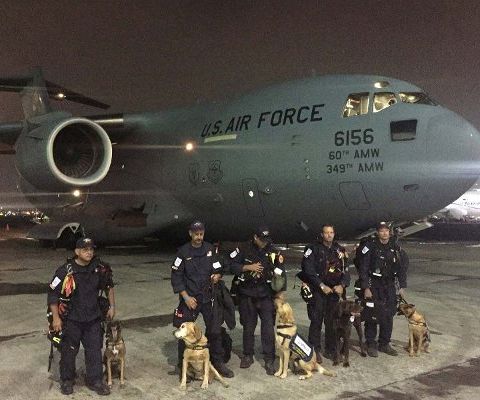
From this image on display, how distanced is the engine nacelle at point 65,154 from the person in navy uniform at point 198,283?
309 inches

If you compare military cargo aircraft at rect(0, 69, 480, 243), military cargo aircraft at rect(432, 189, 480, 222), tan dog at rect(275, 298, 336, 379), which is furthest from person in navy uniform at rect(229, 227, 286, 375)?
military cargo aircraft at rect(432, 189, 480, 222)

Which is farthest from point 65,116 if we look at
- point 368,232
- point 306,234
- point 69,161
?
point 368,232

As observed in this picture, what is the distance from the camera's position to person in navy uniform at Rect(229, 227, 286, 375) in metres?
5.29

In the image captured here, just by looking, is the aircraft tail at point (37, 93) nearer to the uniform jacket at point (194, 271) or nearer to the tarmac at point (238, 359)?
the tarmac at point (238, 359)

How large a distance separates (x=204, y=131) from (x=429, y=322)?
8003mm

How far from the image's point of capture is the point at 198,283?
5.10 metres

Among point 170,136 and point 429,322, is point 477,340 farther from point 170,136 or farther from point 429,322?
point 170,136

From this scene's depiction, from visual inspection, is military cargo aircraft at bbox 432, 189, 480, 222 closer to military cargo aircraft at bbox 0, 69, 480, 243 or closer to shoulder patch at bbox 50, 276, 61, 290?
military cargo aircraft at bbox 0, 69, 480, 243

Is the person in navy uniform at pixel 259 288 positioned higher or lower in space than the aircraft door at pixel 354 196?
lower

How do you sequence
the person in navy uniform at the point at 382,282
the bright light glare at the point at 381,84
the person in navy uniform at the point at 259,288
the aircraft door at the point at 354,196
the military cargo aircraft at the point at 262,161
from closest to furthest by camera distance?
the person in navy uniform at the point at 259,288
the person in navy uniform at the point at 382,282
the military cargo aircraft at the point at 262,161
the aircraft door at the point at 354,196
the bright light glare at the point at 381,84

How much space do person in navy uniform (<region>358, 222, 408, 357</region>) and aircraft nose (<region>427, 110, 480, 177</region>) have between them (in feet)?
13.9

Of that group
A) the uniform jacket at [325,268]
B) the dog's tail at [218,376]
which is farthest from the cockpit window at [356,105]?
the dog's tail at [218,376]

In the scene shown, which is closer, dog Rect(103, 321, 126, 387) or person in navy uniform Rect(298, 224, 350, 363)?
dog Rect(103, 321, 126, 387)

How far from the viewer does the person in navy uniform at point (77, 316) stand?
4664 mm
